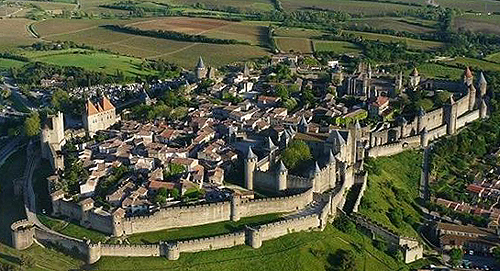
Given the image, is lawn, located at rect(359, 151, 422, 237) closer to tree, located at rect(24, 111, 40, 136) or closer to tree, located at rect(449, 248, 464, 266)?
tree, located at rect(449, 248, 464, 266)

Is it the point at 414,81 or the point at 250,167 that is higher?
the point at 414,81

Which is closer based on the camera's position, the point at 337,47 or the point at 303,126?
the point at 303,126

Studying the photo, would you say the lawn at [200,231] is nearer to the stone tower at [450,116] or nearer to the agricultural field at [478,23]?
the stone tower at [450,116]

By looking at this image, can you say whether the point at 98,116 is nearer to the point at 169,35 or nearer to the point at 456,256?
the point at 456,256

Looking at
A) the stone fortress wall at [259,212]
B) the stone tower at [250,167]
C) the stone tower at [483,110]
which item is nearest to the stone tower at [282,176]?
the stone fortress wall at [259,212]

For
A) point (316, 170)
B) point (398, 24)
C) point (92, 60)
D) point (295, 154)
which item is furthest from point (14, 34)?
point (316, 170)
